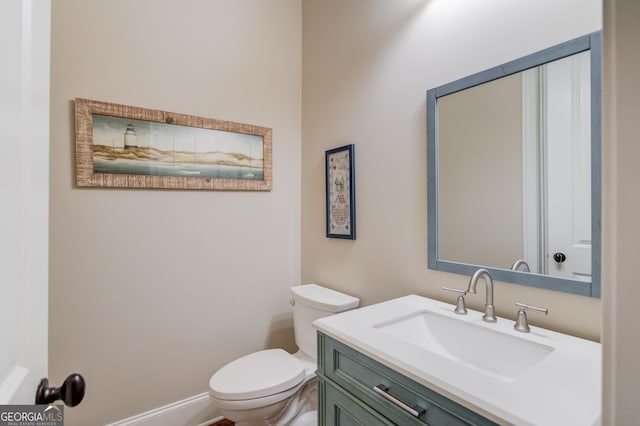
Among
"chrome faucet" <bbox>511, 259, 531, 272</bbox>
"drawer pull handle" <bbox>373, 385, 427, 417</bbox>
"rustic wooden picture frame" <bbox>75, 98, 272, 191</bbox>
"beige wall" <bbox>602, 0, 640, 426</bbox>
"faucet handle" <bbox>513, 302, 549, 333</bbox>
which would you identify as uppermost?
"rustic wooden picture frame" <bbox>75, 98, 272, 191</bbox>

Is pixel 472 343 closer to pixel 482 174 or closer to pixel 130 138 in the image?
pixel 482 174

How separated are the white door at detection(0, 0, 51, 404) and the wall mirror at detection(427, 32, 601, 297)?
1.33 meters

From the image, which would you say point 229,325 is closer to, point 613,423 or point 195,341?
point 195,341

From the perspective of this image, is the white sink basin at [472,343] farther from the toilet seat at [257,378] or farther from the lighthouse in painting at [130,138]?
the lighthouse in painting at [130,138]

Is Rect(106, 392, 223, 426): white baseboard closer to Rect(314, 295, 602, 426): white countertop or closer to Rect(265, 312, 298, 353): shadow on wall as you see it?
Rect(265, 312, 298, 353): shadow on wall

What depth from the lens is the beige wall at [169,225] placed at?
60.9 inches

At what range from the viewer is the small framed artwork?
183 cm

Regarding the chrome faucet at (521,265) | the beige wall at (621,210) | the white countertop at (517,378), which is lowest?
the white countertop at (517,378)

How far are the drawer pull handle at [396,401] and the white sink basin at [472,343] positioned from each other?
206 mm

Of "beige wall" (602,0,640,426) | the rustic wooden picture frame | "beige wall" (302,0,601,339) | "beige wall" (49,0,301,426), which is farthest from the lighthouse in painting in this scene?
"beige wall" (602,0,640,426)

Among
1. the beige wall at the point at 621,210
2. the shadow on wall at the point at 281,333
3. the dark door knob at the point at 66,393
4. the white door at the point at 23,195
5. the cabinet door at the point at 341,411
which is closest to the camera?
the beige wall at the point at 621,210

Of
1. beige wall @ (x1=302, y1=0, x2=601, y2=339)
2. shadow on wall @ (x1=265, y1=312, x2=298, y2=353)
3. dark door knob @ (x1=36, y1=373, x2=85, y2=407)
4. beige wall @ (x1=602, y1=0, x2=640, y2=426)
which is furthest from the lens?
shadow on wall @ (x1=265, y1=312, x2=298, y2=353)

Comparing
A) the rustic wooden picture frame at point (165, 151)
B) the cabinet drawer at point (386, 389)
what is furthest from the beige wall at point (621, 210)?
the rustic wooden picture frame at point (165, 151)

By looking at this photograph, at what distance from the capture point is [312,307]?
178 centimetres
